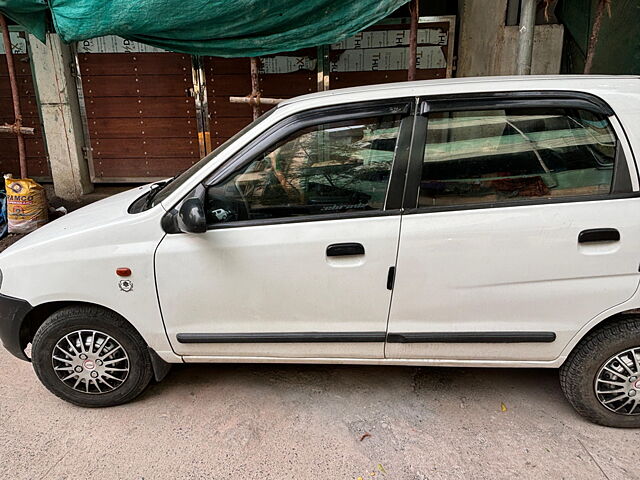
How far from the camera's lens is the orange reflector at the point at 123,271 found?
2523 millimetres

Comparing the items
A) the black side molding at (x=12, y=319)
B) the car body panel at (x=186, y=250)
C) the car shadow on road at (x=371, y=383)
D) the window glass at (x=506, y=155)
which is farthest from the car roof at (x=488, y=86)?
the black side molding at (x=12, y=319)

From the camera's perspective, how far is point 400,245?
2361 mm

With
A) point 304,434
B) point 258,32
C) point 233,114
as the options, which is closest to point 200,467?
point 304,434

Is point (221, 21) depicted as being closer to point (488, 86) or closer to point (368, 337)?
point (488, 86)

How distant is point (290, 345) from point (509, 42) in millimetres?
4545

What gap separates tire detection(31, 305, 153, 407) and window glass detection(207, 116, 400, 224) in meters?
0.90

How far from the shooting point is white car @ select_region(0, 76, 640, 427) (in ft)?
7.62

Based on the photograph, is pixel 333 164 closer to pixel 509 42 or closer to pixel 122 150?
pixel 509 42

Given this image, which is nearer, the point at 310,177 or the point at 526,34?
the point at 310,177

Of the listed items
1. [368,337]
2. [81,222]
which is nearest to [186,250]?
[81,222]

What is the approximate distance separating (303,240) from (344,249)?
0.72ft

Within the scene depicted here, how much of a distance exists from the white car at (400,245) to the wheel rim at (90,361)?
87 mm

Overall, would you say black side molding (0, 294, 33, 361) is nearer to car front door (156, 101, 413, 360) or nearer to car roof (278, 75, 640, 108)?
car front door (156, 101, 413, 360)

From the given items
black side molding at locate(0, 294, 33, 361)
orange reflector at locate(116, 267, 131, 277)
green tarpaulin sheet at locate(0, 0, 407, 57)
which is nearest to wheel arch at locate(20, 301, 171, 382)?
black side molding at locate(0, 294, 33, 361)
